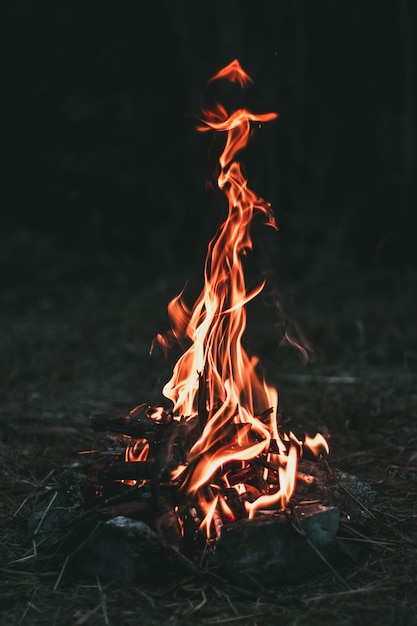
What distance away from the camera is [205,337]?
3.43 m

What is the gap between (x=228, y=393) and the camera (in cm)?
332

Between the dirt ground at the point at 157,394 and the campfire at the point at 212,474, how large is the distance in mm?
126

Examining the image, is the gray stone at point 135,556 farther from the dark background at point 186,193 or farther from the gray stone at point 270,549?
the dark background at point 186,193

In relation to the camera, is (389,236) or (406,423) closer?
(406,423)

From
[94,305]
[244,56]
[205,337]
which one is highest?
[244,56]

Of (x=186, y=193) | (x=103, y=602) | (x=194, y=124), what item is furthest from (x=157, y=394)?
(x=194, y=124)

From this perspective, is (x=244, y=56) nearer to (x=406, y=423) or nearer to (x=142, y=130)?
(x=142, y=130)

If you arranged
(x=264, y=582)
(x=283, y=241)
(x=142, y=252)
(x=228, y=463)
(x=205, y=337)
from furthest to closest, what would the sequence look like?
(x=142, y=252) < (x=283, y=241) < (x=205, y=337) < (x=228, y=463) < (x=264, y=582)

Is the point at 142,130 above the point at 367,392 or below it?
above

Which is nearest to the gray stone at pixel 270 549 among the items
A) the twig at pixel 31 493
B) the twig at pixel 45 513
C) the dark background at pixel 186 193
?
the twig at pixel 45 513

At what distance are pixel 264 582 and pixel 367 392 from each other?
2.63 m

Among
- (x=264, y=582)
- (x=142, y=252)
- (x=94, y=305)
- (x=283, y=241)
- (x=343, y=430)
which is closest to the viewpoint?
(x=264, y=582)

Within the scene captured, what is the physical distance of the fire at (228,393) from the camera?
3.02 meters

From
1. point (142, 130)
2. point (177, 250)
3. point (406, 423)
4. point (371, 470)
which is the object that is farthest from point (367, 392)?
point (142, 130)
